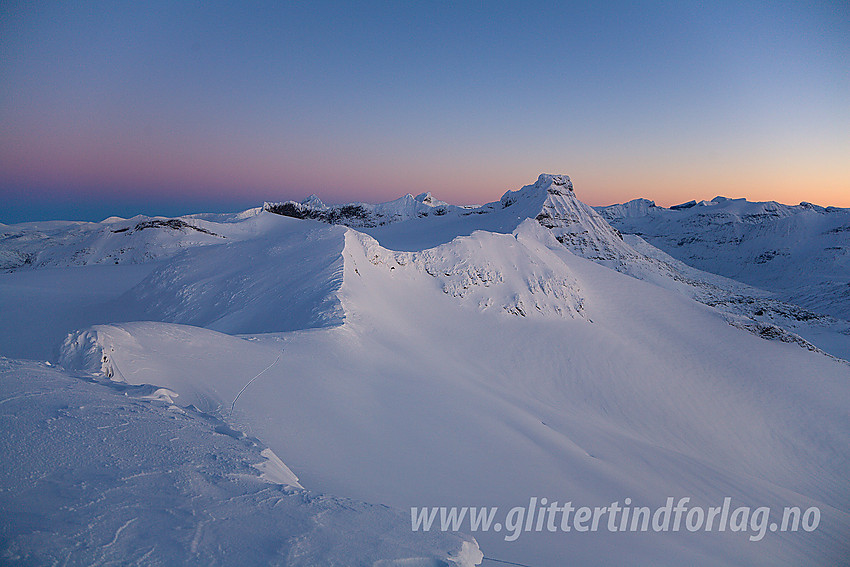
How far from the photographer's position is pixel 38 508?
3.20m

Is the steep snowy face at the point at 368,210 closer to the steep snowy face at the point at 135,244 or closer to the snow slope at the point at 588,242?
the snow slope at the point at 588,242

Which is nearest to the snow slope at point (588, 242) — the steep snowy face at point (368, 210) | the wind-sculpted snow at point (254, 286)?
the wind-sculpted snow at point (254, 286)

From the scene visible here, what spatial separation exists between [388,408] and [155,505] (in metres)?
6.31

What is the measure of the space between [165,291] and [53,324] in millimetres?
4690

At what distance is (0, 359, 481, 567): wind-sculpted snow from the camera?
9.91 ft

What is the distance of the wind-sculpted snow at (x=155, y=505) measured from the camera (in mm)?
3020

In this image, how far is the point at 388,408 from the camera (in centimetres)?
955

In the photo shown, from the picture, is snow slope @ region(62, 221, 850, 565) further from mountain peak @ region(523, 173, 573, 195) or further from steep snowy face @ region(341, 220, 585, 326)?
mountain peak @ region(523, 173, 573, 195)

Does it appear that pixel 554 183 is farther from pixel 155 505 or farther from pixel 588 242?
pixel 155 505

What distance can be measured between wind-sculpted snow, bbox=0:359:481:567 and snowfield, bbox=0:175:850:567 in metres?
0.02

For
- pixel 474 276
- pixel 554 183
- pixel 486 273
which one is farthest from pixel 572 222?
pixel 474 276

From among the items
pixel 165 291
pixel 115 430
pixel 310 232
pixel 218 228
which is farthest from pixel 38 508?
pixel 218 228

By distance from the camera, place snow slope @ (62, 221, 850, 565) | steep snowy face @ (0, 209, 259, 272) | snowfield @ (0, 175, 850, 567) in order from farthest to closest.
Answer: steep snowy face @ (0, 209, 259, 272), snow slope @ (62, 221, 850, 565), snowfield @ (0, 175, 850, 567)

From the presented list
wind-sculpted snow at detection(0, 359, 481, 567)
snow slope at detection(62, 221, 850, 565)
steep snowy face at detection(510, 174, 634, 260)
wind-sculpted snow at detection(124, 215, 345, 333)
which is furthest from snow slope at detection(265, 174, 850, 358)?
wind-sculpted snow at detection(0, 359, 481, 567)
